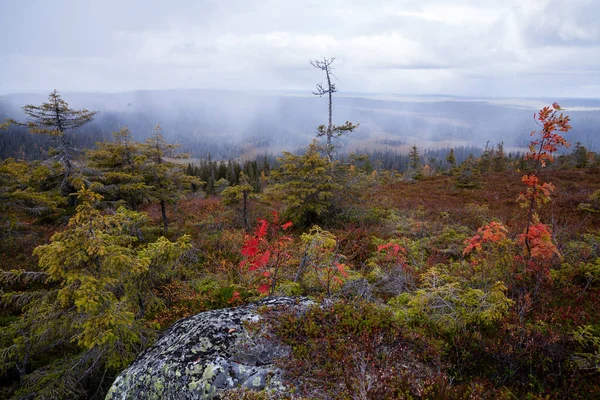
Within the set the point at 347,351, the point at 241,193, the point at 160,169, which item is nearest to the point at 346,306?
the point at 347,351

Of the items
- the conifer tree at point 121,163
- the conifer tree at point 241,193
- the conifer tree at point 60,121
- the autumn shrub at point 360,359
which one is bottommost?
the conifer tree at point 241,193

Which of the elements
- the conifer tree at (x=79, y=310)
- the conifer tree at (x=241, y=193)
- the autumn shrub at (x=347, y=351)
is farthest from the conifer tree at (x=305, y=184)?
the autumn shrub at (x=347, y=351)

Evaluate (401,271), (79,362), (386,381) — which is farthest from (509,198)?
(79,362)

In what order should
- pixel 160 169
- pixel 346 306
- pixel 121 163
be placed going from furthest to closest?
1. pixel 121 163
2. pixel 160 169
3. pixel 346 306

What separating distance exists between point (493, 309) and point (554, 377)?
92 centimetres

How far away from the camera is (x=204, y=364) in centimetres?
318

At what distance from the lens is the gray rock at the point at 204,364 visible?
3021mm

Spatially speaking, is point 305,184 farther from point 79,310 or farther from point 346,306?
point 79,310

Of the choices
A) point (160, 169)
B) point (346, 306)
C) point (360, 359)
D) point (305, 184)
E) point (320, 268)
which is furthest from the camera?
point (305, 184)

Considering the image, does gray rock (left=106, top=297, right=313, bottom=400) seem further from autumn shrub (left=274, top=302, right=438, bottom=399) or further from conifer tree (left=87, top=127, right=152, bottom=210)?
conifer tree (left=87, top=127, right=152, bottom=210)

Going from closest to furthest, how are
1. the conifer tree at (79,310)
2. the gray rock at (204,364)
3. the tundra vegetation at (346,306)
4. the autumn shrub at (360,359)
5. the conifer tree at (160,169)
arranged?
the autumn shrub at (360,359)
the gray rock at (204,364)
the tundra vegetation at (346,306)
the conifer tree at (79,310)
the conifer tree at (160,169)

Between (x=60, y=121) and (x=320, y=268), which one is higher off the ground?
(x=60, y=121)

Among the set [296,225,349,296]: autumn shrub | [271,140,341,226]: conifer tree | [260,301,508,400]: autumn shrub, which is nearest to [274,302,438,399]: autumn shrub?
[260,301,508,400]: autumn shrub

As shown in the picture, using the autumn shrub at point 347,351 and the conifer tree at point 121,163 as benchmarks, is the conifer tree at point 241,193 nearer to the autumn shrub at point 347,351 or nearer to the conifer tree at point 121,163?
the conifer tree at point 121,163
